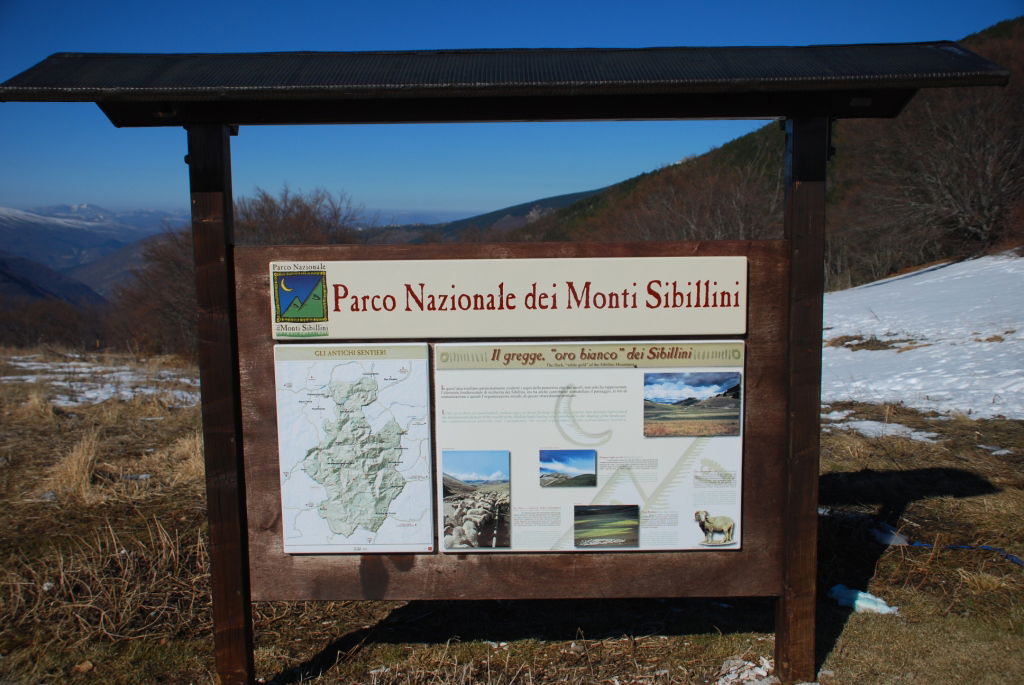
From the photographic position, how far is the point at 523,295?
284cm

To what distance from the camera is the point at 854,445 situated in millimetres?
6156

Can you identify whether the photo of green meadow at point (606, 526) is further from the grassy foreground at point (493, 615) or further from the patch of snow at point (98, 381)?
the patch of snow at point (98, 381)

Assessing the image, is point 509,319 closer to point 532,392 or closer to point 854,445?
point 532,392

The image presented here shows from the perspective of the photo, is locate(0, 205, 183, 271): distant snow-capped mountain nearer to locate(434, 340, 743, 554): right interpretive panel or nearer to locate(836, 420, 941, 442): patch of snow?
locate(836, 420, 941, 442): patch of snow

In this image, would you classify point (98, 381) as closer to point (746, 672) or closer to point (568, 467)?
point (568, 467)

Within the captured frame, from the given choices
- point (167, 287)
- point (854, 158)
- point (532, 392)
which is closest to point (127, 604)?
point (532, 392)

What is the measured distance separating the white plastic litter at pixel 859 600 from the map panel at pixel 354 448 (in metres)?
2.22

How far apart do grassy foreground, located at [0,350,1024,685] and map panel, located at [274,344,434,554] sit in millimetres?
728

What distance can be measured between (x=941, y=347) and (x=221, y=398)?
440 inches

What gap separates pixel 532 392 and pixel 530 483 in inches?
15.1

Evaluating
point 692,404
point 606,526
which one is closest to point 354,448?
point 606,526

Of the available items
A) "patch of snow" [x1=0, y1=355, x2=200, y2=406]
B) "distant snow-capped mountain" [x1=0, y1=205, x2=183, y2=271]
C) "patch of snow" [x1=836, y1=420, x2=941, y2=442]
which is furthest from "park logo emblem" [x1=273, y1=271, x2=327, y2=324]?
"distant snow-capped mountain" [x1=0, y1=205, x2=183, y2=271]

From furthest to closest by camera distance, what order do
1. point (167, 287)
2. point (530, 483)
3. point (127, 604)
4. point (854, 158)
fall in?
point (854, 158) → point (167, 287) → point (127, 604) → point (530, 483)

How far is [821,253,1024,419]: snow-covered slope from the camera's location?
323 inches
